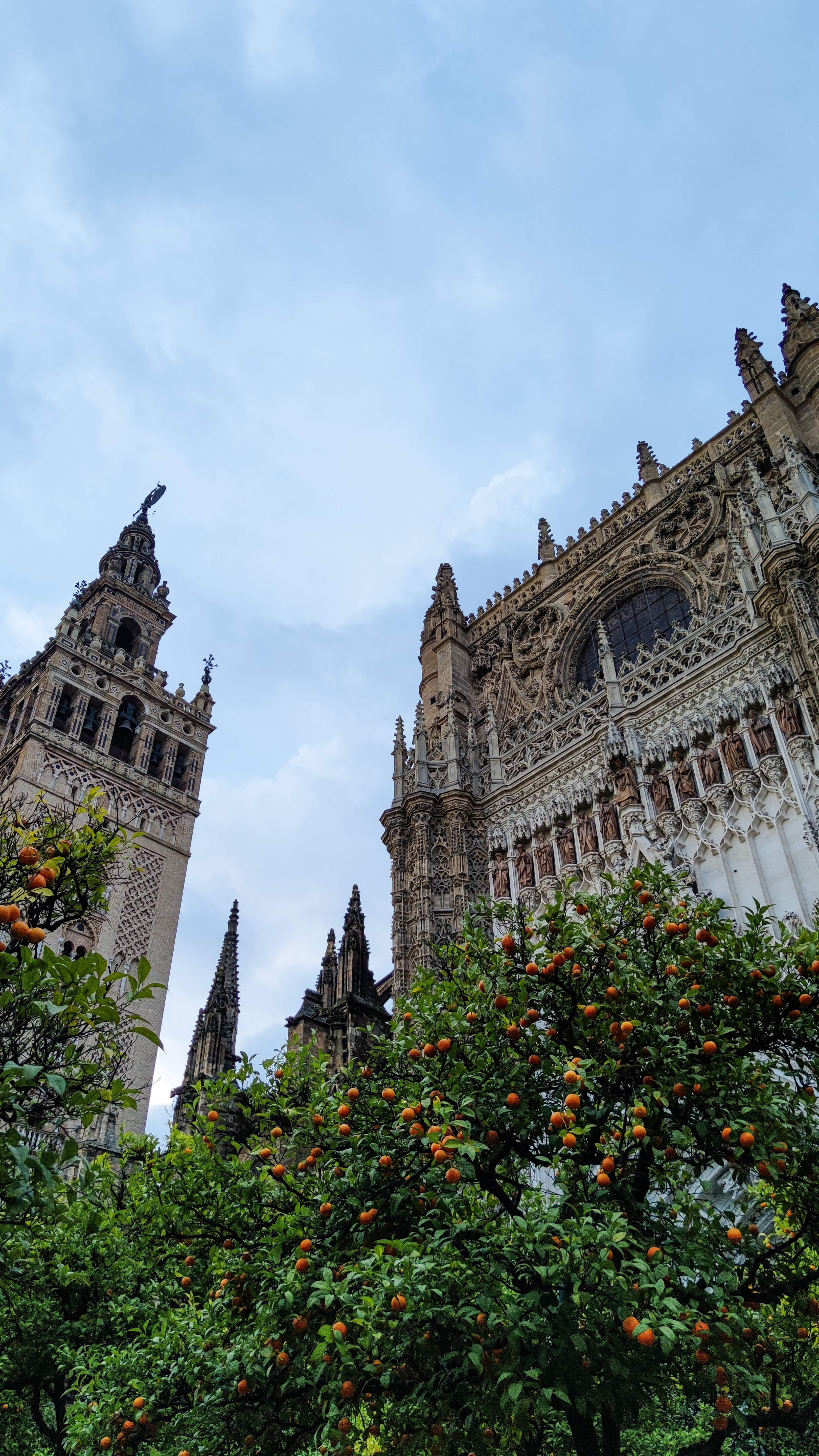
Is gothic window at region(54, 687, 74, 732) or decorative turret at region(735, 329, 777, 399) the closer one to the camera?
decorative turret at region(735, 329, 777, 399)

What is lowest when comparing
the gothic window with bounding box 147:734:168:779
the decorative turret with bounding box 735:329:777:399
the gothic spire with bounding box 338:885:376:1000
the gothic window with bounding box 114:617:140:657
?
the gothic spire with bounding box 338:885:376:1000

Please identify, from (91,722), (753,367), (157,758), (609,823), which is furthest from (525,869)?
(157,758)

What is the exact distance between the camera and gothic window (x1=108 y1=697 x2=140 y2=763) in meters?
35.6

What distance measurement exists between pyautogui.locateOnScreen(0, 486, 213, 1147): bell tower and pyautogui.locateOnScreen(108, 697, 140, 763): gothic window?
0.05m

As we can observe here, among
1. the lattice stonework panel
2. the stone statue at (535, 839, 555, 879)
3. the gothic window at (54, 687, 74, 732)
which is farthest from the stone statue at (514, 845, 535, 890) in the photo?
the gothic window at (54, 687, 74, 732)

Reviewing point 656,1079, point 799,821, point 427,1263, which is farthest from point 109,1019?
Result: point 799,821

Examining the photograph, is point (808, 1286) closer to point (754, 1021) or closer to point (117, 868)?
point (754, 1021)

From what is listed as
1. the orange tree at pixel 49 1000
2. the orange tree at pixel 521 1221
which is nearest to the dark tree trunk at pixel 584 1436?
the orange tree at pixel 521 1221

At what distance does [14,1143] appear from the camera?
14.1 feet

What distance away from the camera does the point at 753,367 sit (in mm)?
21141

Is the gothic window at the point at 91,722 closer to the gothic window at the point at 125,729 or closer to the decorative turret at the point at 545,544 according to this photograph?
the gothic window at the point at 125,729

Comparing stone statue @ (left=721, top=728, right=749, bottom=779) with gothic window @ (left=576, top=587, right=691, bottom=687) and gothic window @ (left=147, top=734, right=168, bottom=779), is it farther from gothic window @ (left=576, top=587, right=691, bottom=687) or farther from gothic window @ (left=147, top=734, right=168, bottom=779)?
gothic window @ (left=147, top=734, right=168, bottom=779)

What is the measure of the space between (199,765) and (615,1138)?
3211 centimetres

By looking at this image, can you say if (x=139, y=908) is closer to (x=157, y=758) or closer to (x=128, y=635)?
(x=157, y=758)
